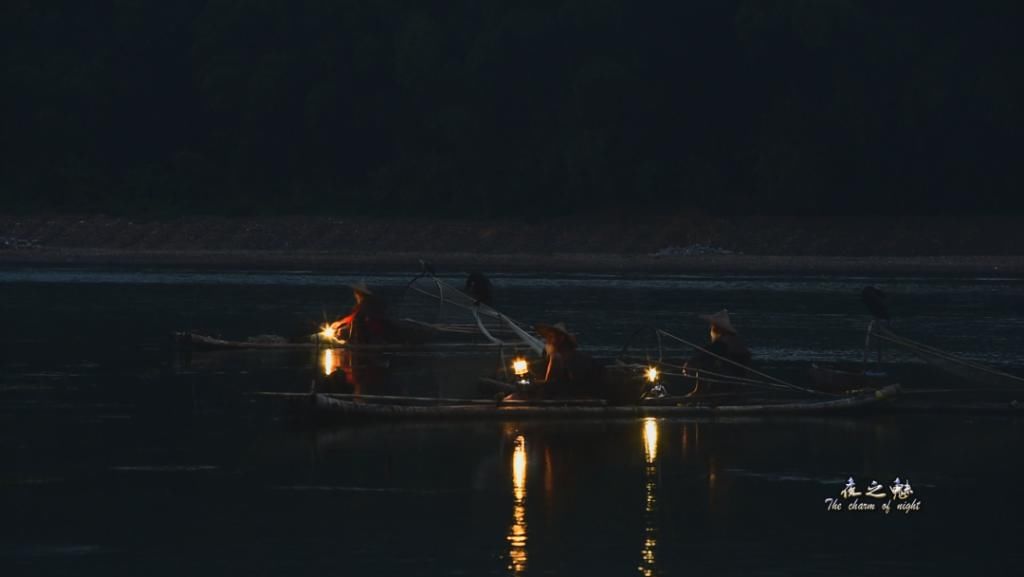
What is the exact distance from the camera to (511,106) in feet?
259

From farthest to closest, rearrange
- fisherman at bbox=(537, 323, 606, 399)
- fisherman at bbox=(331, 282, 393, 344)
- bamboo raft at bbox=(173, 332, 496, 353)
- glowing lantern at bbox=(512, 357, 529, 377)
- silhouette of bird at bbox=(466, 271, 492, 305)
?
1. fisherman at bbox=(331, 282, 393, 344)
2. bamboo raft at bbox=(173, 332, 496, 353)
3. silhouette of bird at bbox=(466, 271, 492, 305)
4. glowing lantern at bbox=(512, 357, 529, 377)
5. fisherman at bbox=(537, 323, 606, 399)

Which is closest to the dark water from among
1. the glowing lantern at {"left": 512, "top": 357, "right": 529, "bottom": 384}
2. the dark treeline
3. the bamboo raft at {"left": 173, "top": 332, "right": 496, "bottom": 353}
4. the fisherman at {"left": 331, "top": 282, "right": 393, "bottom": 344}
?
the bamboo raft at {"left": 173, "top": 332, "right": 496, "bottom": 353}

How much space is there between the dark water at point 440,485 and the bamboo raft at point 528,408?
0.23m

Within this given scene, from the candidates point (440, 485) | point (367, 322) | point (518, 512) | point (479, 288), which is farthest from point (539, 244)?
point (518, 512)

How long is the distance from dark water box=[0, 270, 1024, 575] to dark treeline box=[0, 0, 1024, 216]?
140ft

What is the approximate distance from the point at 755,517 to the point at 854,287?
38128 millimetres

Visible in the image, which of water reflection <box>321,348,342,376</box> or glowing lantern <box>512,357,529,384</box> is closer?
glowing lantern <box>512,357,529,384</box>

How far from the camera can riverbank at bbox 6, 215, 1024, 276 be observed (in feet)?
215

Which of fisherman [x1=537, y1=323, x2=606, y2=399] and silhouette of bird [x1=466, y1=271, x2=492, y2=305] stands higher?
silhouette of bird [x1=466, y1=271, x2=492, y2=305]

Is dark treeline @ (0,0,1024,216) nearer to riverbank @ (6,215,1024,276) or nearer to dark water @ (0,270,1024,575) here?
riverbank @ (6,215,1024,276)

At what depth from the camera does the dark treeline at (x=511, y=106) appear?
234ft

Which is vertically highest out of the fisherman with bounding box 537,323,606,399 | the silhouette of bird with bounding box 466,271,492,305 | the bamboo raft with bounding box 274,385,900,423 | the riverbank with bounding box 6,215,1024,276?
the riverbank with bounding box 6,215,1024,276

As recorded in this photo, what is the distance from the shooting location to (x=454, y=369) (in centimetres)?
2917

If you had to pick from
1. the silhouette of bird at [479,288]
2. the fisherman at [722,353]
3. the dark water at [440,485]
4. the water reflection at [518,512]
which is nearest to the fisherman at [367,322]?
the dark water at [440,485]
